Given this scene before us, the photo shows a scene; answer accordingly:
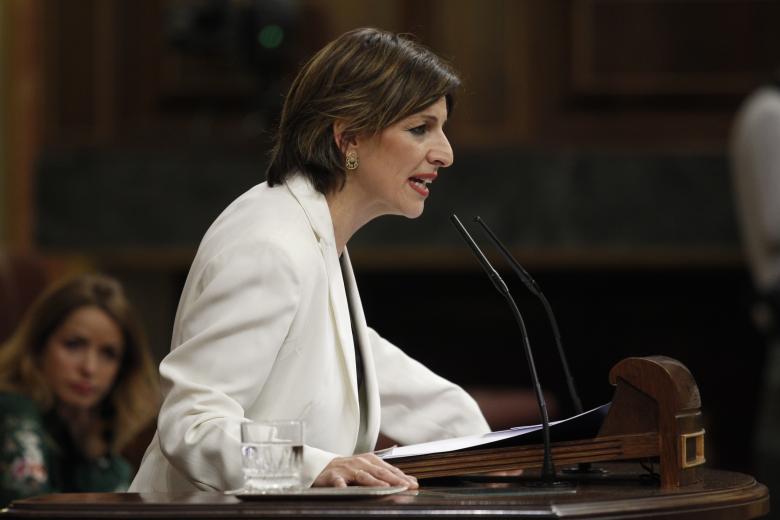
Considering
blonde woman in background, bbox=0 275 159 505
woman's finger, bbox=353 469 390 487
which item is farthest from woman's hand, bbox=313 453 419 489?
blonde woman in background, bbox=0 275 159 505

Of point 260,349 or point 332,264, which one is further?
point 332,264

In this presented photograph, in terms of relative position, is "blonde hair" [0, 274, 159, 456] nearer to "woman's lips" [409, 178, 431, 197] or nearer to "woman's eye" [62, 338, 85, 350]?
"woman's eye" [62, 338, 85, 350]

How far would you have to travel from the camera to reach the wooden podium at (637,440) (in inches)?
74.9

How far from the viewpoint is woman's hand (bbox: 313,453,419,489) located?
5.87ft

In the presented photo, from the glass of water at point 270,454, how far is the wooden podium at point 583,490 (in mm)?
56

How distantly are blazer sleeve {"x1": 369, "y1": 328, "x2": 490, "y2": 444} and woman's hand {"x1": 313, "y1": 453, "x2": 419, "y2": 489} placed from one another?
621mm

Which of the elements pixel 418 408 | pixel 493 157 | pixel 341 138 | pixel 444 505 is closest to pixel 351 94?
pixel 341 138

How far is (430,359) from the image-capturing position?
620 cm

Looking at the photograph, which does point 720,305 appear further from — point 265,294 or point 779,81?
point 265,294

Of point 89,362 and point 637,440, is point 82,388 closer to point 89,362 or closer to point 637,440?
point 89,362

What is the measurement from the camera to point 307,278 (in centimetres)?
206

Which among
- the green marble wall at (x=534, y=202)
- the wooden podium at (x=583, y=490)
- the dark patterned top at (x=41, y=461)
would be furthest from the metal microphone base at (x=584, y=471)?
the green marble wall at (x=534, y=202)

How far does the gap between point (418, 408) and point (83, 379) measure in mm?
1423

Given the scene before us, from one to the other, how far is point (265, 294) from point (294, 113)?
1.20 feet
